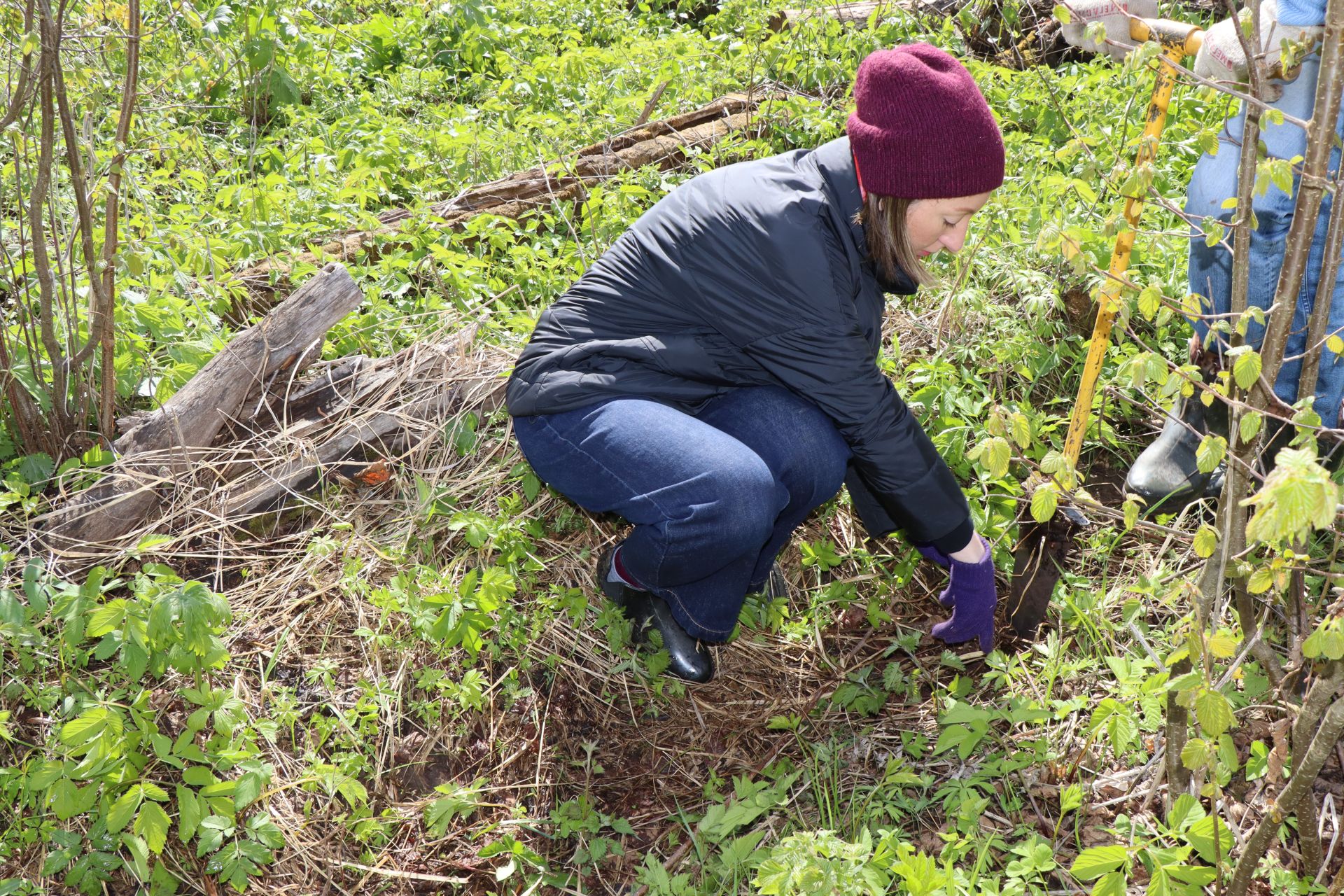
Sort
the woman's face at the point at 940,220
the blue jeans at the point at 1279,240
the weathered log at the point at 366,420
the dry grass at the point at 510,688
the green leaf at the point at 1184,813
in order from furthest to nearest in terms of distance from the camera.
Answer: the weathered log at the point at 366,420, the blue jeans at the point at 1279,240, the dry grass at the point at 510,688, the woman's face at the point at 940,220, the green leaf at the point at 1184,813

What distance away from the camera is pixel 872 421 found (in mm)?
2227

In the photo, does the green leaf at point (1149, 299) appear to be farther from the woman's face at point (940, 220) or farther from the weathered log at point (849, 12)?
the weathered log at point (849, 12)

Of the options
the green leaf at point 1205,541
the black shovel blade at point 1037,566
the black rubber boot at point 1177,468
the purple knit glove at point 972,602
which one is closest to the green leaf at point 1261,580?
the green leaf at point 1205,541

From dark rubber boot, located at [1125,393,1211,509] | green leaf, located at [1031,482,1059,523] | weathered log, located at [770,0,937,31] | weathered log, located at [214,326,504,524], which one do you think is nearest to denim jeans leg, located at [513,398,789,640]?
weathered log, located at [214,326,504,524]

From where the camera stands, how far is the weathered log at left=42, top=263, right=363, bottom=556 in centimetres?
263

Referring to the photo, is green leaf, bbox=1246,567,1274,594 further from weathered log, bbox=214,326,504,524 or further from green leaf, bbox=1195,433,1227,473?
weathered log, bbox=214,326,504,524

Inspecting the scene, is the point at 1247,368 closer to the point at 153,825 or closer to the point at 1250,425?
the point at 1250,425

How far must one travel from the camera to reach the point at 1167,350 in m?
3.03

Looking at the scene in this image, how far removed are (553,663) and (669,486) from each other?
568 millimetres

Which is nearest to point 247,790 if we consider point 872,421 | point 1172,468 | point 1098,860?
→ point 872,421

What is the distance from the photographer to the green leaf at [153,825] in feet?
6.55

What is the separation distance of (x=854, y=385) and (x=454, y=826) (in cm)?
127

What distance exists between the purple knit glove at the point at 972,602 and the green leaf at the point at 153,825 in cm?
168

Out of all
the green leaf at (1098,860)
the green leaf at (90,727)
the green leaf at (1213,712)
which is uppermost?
the green leaf at (1213,712)
